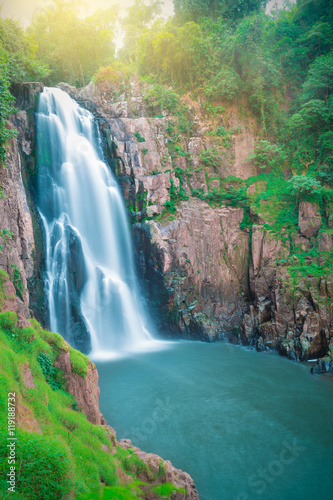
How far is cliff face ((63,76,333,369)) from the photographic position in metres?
14.7

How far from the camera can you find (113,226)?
56.2 ft

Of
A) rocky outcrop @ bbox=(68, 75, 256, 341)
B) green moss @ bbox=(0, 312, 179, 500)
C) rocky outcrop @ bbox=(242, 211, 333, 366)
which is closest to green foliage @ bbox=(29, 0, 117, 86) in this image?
rocky outcrop @ bbox=(68, 75, 256, 341)

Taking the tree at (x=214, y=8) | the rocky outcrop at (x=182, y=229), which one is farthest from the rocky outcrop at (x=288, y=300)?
the tree at (x=214, y=8)

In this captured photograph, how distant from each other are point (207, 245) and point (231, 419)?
34.2 feet

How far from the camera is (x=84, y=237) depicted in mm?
15938

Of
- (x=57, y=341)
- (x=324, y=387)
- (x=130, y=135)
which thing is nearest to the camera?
(x=57, y=341)

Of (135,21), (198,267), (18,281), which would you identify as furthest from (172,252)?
(135,21)

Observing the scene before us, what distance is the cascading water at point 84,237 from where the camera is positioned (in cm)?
1423

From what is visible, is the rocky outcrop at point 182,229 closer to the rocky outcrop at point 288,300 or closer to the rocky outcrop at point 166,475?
the rocky outcrop at point 288,300

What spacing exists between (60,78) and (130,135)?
13.6m

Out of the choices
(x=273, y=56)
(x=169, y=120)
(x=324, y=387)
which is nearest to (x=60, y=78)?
(x=169, y=120)

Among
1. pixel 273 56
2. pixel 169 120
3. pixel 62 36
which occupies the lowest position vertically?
pixel 169 120

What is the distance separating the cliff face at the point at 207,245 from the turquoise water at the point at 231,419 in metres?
2.87

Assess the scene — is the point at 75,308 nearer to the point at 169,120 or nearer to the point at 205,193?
the point at 205,193
